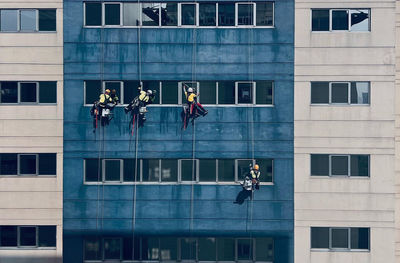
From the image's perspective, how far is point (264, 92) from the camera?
86.1 feet

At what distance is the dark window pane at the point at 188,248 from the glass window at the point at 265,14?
1423 centimetres

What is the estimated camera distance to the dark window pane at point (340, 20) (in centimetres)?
2620

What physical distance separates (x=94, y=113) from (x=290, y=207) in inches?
529

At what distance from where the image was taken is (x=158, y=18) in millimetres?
26359

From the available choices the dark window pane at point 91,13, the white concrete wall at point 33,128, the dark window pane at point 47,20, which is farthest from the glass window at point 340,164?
the dark window pane at point 47,20

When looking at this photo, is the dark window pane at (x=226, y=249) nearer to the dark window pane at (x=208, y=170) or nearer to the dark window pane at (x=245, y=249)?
the dark window pane at (x=245, y=249)

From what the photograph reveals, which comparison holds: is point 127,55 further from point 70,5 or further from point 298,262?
point 298,262

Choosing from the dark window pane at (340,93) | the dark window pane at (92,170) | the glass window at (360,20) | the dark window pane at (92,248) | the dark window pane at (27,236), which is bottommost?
the dark window pane at (92,248)

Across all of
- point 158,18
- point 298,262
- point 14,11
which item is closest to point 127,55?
point 158,18

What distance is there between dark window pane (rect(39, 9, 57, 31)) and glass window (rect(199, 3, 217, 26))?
30.1 feet

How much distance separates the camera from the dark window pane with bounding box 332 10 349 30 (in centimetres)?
2620

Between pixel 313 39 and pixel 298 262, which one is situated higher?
pixel 313 39

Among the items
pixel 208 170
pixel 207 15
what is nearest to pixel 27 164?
pixel 208 170

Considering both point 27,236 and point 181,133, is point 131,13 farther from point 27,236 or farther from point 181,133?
point 27,236
